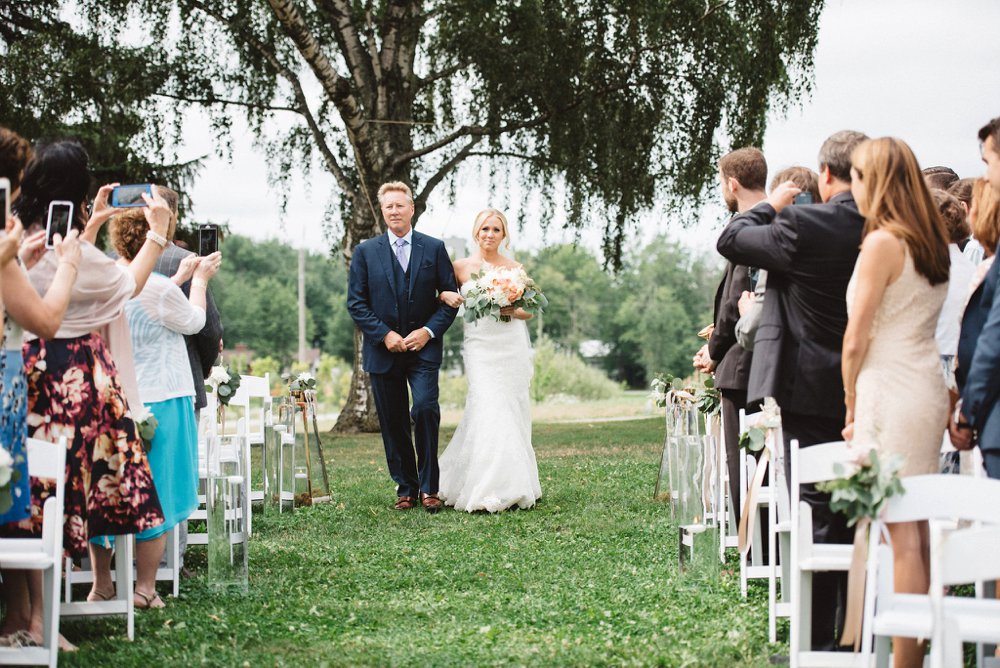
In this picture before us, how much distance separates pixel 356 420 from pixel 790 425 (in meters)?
14.9

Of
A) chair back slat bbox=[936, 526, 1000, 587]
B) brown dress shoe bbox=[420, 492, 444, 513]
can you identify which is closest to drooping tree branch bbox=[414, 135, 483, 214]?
brown dress shoe bbox=[420, 492, 444, 513]

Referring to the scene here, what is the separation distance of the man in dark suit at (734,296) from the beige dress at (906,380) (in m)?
1.66

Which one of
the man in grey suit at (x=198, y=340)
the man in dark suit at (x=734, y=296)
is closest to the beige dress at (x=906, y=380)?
the man in dark suit at (x=734, y=296)

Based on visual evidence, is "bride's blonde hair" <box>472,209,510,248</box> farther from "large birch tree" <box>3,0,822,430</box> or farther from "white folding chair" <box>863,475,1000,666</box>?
"large birch tree" <box>3,0,822,430</box>

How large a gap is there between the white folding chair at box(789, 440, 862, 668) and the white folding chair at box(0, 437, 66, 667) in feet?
8.62

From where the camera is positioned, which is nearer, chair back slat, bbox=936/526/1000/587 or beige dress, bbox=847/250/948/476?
chair back slat, bbox=936/526/1000/587

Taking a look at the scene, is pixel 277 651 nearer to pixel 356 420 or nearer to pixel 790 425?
pixel 790 425

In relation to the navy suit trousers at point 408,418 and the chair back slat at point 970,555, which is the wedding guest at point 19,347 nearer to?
the chair back slat at point 970,555

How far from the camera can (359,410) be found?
19.2 meters

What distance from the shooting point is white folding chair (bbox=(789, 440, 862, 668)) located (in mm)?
4156

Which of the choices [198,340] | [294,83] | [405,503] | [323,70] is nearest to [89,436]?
[198,340]

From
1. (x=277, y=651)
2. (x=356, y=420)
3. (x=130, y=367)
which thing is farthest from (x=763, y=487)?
(x=356, y=420)

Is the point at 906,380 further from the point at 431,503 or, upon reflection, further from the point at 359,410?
the point at 359,410

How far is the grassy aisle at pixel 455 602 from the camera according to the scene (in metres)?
4.79
